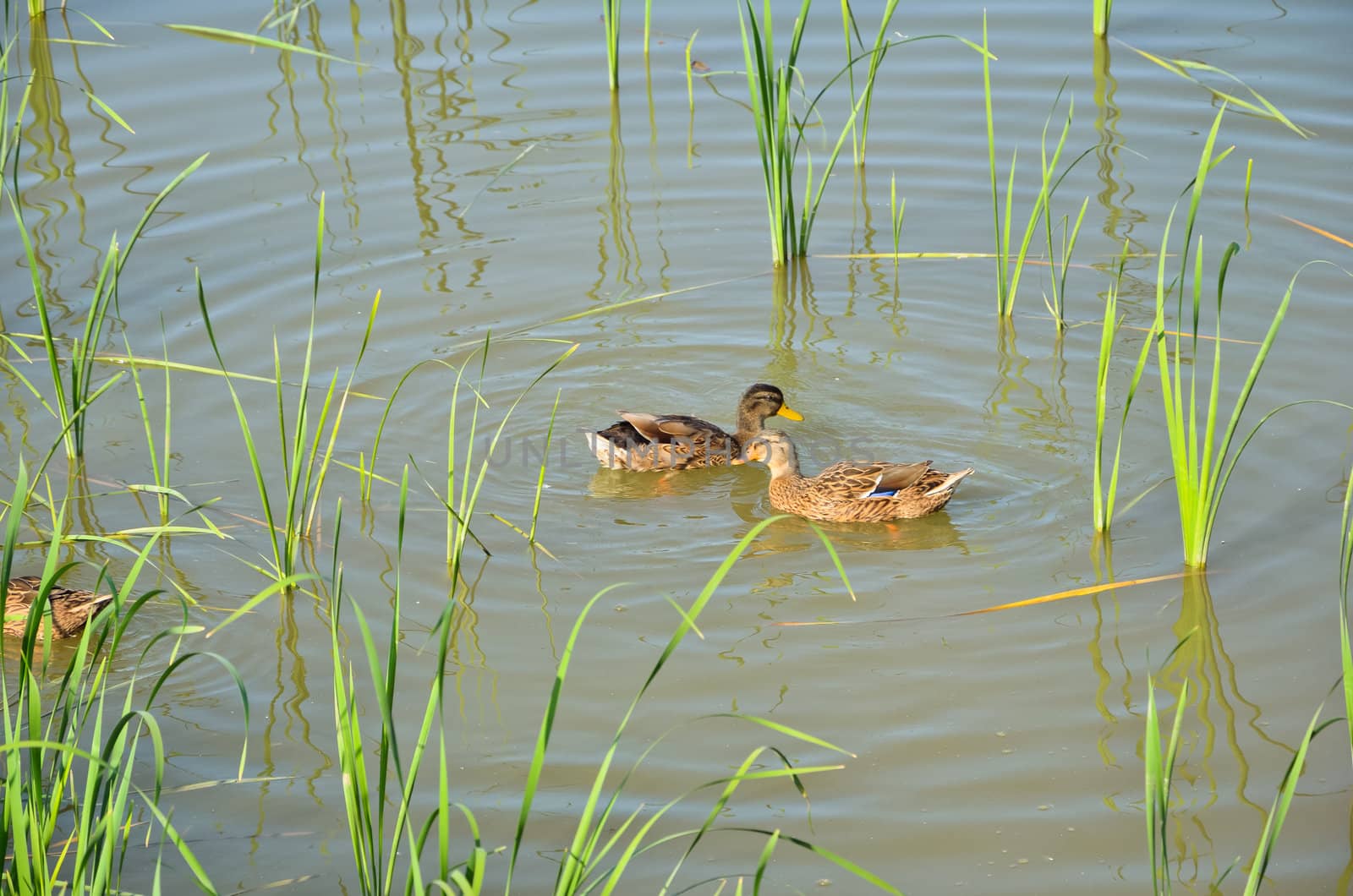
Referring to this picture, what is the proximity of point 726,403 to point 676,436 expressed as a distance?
0.72 meters

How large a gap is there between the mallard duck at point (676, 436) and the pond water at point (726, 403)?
0.13 m

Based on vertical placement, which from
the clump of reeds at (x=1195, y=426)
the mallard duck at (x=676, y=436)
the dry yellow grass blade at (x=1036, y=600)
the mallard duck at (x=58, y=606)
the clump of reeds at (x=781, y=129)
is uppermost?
the clump of reeds at (x=781, y=129)

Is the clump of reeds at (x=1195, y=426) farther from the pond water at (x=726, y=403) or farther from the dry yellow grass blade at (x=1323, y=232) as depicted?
the dry yellow grass blade at (x=1323, y=232)

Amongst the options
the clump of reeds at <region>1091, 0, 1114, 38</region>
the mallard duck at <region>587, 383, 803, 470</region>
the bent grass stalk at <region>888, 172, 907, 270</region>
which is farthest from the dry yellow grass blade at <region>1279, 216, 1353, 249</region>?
the mallard duck at <region>587, 383, 803, 470</region>

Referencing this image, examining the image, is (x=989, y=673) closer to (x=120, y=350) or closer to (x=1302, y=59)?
(x=120, y=350)

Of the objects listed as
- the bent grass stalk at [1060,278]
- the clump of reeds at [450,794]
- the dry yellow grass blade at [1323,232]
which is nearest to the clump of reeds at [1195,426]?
the clump of reeds at [450,794]

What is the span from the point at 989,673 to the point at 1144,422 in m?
2.23

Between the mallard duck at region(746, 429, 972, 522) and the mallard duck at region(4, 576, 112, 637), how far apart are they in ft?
9.68

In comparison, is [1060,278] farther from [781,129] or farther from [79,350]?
[79,350]

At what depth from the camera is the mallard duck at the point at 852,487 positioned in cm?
624

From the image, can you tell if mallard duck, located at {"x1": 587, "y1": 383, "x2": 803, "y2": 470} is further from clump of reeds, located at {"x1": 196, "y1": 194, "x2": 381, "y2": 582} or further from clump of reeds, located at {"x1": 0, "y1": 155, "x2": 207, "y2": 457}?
clump of reeds, located at {"x1": 0, "y1": 155, "x2": 207, "y2": 457}

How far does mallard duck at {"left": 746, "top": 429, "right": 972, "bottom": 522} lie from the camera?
20.5 feet

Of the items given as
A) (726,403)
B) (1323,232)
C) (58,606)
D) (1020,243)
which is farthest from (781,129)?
(58,606)

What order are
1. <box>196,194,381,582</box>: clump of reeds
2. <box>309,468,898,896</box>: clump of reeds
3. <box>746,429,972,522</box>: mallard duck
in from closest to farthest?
<box>309,468,898,896</box>: clump of reeds
<box>196,194,381,582</box>: clump of reeds
<box>746,429,972,522</box>: mallard duck
